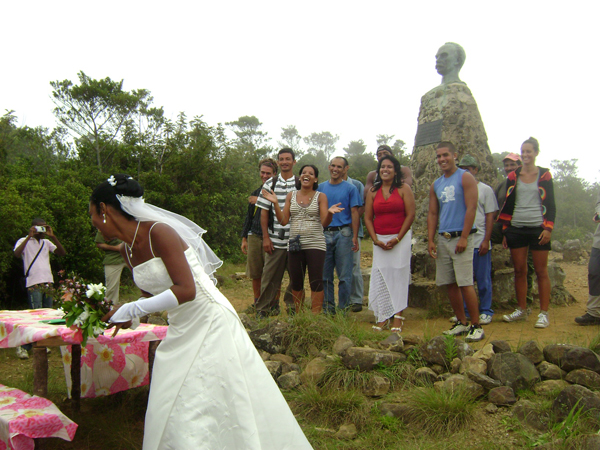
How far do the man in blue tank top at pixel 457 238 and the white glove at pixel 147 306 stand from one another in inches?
129


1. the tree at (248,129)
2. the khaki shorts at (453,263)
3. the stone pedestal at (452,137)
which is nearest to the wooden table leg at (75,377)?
the khaki shorts at (453,263)

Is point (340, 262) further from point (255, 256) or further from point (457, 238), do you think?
point (457, 238)

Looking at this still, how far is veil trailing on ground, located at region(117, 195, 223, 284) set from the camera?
2.59m

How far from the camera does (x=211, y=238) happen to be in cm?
1270

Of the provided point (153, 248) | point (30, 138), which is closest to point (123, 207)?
point (153, 248)

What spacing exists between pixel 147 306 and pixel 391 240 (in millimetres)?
3182

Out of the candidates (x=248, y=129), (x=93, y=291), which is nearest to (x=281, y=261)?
(x=93, y=291)

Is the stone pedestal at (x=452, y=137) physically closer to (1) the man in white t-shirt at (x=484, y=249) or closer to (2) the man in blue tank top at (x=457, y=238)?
(1) the man in white t-shirt at (x=484, y=249)

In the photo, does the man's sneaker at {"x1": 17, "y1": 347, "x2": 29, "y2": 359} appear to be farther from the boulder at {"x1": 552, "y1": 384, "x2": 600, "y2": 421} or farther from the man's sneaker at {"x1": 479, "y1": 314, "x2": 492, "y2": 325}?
the boulder at {"x1": 552, "y1": 384, "x2": 600, "y2": 421}

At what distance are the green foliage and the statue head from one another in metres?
4.92

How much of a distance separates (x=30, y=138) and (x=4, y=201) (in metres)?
7.87

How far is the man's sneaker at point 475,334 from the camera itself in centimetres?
463

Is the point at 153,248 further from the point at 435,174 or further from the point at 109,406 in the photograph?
the point at 435,174

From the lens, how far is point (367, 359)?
3895 mm
